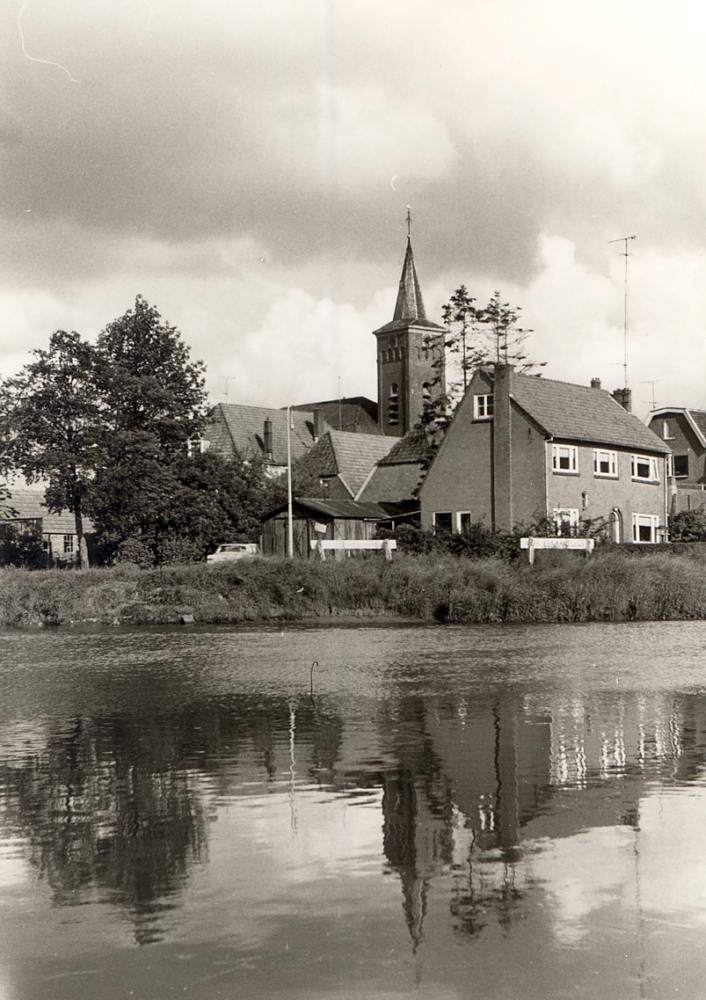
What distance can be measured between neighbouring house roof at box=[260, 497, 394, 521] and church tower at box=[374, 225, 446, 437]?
56.4 meters

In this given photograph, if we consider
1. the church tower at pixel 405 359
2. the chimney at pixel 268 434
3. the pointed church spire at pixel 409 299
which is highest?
the pointed church spire at pixel 409 299

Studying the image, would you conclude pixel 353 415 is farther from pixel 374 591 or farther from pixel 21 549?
pixel 374 591

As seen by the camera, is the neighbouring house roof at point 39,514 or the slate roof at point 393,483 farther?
the neighbouring house roof at point 39,514

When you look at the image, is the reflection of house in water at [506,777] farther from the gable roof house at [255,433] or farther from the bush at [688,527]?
the gable roof house at [255,433]

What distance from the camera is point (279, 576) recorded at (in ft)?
131

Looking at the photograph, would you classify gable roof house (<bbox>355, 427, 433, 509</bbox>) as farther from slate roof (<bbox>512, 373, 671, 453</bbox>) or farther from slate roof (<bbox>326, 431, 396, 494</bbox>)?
slate roof (<bbox>512, 373, 671, 453</bbox>)

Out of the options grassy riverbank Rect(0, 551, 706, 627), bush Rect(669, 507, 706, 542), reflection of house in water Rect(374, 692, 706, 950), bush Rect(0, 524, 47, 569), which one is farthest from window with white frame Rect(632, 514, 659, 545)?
reflection of house in water Rect(374, 692, 706, 950)

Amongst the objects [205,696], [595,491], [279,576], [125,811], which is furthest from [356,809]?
[595,491]

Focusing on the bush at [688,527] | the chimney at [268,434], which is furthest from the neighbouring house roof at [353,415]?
the bush at [688,527]

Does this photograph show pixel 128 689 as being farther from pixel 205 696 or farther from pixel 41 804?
pixel 41 804

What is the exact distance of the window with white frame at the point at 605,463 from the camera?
55375 millimetres

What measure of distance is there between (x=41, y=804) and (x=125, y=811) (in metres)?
0.87

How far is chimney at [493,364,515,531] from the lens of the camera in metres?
53.2

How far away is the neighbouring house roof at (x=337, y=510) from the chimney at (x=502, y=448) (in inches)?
274
